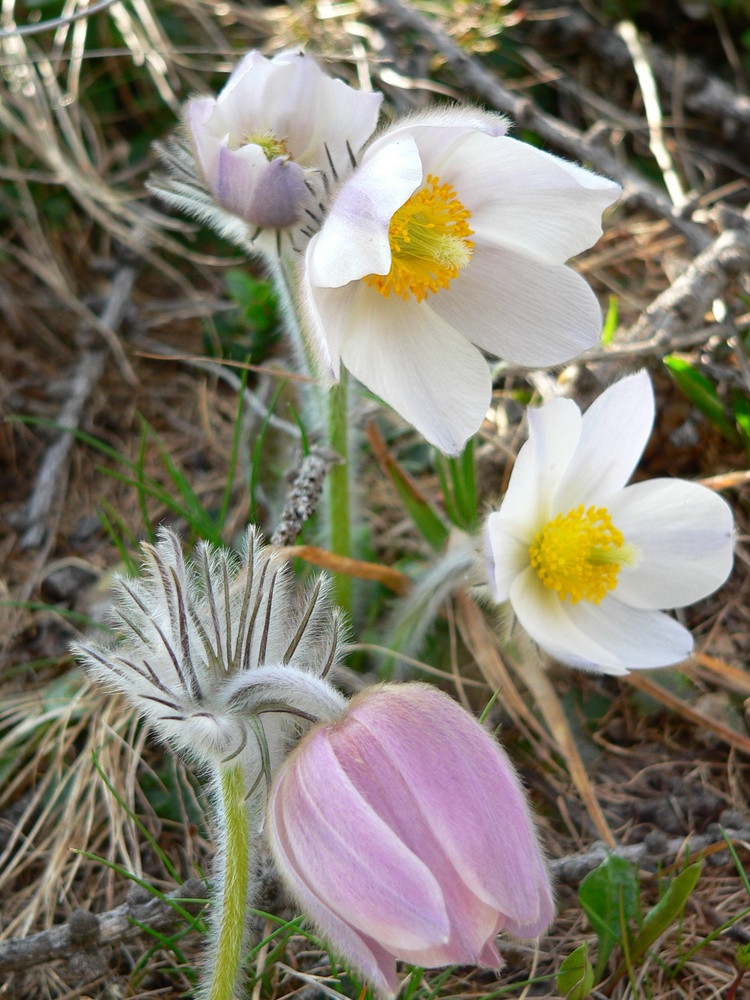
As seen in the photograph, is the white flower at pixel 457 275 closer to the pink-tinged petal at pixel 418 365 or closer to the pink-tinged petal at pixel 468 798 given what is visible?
the pink-tinged petal at pixel 418 365

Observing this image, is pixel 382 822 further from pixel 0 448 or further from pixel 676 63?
pixel 676 63

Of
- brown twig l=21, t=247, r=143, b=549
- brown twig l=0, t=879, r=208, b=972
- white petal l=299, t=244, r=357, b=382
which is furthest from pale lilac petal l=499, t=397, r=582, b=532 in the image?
brown twig l=21, t=247, r=143, b=549

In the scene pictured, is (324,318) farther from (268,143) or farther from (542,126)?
(542,126)

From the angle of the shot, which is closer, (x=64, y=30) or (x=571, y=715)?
(x=571, y=715)

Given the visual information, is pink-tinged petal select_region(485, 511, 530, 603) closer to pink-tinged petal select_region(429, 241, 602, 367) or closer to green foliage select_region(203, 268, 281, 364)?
pink-tinged petal select_region(429, 241, 602, 367)

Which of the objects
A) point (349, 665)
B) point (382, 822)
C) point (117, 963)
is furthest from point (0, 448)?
point (382, 822)

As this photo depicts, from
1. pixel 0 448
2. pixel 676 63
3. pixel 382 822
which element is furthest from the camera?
pixel 676 63

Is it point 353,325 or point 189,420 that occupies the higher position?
point 353,325
